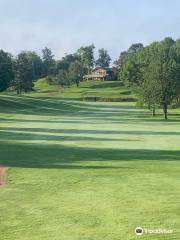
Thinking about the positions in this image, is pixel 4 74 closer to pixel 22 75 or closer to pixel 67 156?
pixel 22 75

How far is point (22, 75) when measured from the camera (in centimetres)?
14800

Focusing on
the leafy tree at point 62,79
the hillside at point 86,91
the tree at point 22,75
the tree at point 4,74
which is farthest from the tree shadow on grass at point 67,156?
the leafy tree at point 62,79

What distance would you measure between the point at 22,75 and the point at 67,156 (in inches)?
4655

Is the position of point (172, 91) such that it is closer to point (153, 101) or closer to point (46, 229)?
point (153, 101)

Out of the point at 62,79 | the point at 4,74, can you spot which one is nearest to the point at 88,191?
the point at 4,74

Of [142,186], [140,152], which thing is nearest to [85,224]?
[142,186]

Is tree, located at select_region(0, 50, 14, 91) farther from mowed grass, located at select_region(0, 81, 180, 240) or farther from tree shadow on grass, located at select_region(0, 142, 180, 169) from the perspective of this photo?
tree shadow on grass, located at select_region(0, 142, 180, 169)

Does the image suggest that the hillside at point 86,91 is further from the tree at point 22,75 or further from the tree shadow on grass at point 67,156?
the tree shadow on grass at point 67,156

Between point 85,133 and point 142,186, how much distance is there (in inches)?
1126

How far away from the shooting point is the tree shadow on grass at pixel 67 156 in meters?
28.2

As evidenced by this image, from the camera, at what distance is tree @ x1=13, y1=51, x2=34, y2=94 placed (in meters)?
148

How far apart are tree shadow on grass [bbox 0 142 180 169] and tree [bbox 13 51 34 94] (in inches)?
4394

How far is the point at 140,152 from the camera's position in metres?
34.2

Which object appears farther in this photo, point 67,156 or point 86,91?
point 86,91
